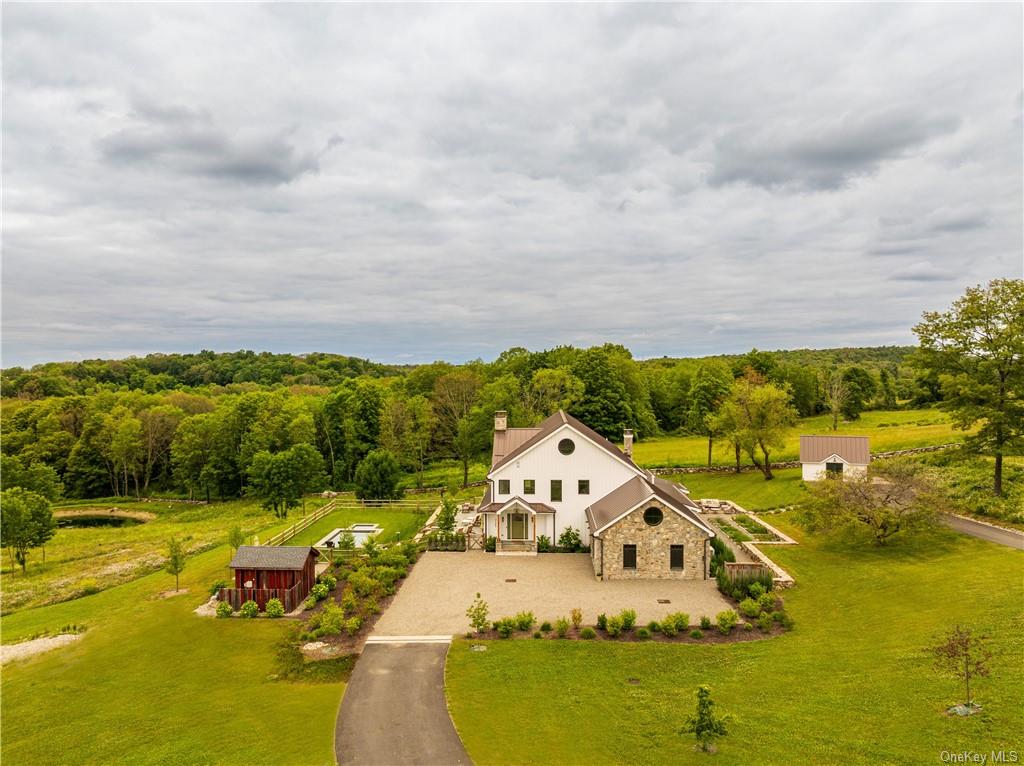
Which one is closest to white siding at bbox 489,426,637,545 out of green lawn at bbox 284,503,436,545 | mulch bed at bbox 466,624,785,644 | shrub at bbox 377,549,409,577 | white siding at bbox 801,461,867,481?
shrub at bbox 377,549,409,577

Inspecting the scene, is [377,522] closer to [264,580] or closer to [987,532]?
[264,580]

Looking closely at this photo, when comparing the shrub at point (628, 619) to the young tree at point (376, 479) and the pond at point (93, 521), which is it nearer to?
the young tree at point (376, 479)

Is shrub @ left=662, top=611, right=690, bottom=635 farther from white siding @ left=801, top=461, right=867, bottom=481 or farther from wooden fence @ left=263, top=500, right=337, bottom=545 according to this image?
white siding @ left=801, top=461, right=867, bottom=481

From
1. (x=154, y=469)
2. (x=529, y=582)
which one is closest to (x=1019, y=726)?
(x=529, y=582)

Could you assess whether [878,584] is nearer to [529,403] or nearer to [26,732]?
[26,732]

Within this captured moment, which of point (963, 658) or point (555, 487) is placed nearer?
point (963, 658)

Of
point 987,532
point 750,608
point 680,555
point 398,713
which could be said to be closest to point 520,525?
point 680,555

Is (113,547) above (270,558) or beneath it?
beneath
